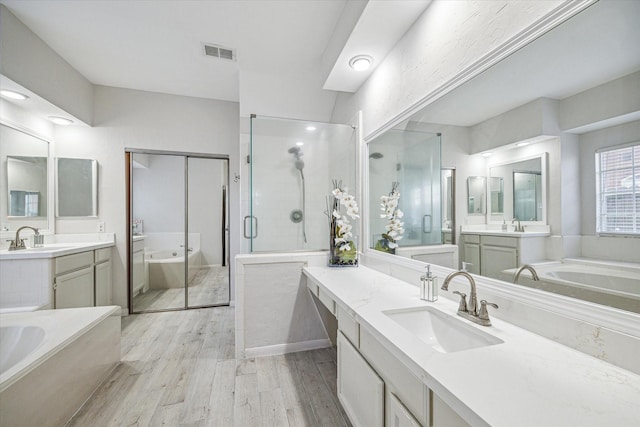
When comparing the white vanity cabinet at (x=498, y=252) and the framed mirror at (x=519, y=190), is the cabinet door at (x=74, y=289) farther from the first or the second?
the framed mirror at (x=519, y=190)

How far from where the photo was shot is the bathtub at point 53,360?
2.92ft

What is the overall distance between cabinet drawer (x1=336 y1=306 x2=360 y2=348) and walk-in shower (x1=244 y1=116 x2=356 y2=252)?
104 centimetres

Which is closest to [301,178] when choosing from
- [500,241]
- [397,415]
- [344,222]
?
[344,222]

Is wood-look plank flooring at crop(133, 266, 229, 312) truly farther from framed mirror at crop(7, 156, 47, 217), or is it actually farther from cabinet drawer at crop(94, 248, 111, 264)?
framed mirror at crop(7, 156, 47, 217)

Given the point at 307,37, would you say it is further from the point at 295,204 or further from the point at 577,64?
the point at 577,64

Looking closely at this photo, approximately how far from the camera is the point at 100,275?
2.91 meters

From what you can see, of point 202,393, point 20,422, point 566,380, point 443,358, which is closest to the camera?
point 566,380

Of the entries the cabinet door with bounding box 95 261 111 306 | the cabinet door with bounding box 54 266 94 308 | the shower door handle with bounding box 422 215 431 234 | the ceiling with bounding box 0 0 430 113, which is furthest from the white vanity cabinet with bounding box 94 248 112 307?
the shower door handle with bounding box 422 215 431 234

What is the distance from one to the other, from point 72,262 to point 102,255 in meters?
0.64

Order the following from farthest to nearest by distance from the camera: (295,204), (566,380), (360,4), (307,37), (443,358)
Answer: (295,204) → (307,37) → (360,4) → (443,358) → (566,380)

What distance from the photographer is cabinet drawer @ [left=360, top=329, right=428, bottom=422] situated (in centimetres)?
79

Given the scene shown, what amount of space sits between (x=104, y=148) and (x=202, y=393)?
2.99 m

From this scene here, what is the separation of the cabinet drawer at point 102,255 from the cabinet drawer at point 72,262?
0.35 feet

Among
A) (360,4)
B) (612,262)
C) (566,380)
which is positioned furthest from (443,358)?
(360,4)
